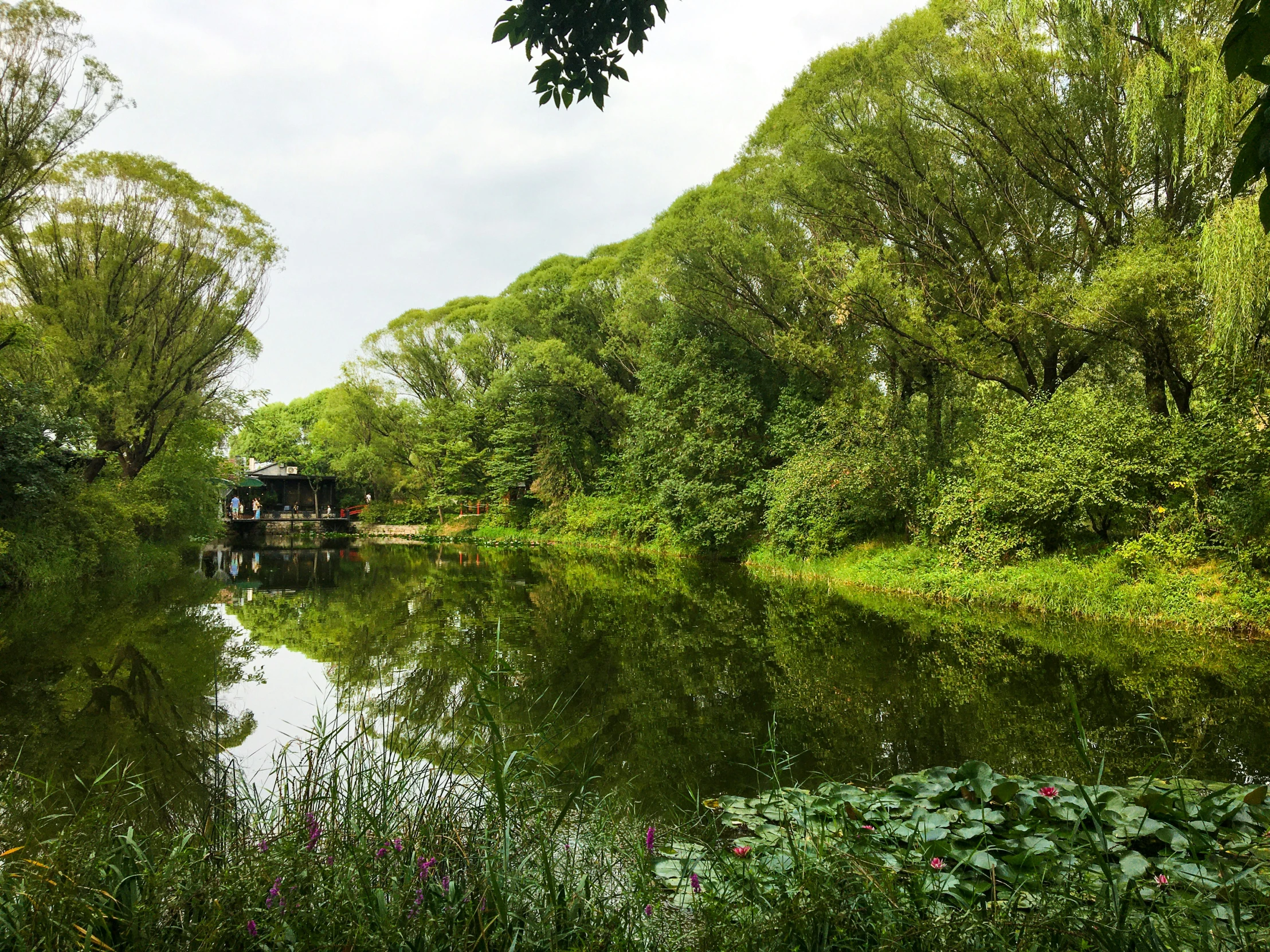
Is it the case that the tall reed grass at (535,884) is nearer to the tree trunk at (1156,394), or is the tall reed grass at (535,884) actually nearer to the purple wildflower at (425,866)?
the purple wildflower at (425,866)

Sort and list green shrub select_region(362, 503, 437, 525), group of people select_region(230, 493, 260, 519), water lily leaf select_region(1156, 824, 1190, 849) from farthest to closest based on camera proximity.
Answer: group of people select_region(230, 493, 260, 519), green shrub select_region(362, 503, 437, 525), water lily leaf select_region(1156, 824, 1190, 849)

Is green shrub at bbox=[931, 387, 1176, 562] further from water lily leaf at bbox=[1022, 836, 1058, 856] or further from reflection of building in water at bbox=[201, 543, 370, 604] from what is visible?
reflection of building in water at bbox=[201, 543, 370, 604]

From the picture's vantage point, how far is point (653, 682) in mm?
7434

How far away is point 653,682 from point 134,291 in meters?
18.8

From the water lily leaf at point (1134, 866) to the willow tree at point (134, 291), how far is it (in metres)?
17.5

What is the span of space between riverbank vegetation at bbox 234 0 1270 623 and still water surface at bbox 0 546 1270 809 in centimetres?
253

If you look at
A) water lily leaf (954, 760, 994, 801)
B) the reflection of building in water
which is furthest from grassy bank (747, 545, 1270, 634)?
the reflection of building in water

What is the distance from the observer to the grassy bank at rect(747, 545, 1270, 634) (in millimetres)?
9148

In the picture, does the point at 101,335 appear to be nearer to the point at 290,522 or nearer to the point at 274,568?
the point at 274,568

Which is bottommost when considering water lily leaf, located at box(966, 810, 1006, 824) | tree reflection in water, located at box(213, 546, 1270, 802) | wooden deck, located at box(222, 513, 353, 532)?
tree reflection in water, located at box(213, 546, 1270, 802)

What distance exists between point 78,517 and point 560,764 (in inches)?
575

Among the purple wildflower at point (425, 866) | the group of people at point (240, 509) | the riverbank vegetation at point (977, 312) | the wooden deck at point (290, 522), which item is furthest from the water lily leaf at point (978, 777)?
the group of people at point (240, 509)

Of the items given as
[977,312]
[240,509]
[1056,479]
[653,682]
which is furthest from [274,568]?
[240,509]

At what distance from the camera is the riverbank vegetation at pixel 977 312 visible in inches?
384
